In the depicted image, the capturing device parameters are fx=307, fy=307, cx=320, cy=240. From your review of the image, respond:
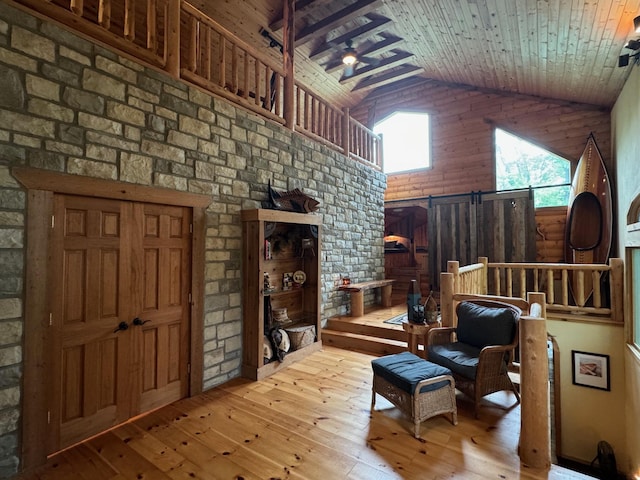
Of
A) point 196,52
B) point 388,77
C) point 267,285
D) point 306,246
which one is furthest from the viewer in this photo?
point 388,77

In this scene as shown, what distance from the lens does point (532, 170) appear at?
6316mm

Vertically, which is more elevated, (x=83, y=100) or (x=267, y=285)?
(x=83, y=100)

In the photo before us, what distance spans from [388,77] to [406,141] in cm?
160

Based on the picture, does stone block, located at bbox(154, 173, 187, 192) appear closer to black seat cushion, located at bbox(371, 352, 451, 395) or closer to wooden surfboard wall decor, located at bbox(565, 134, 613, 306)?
black seat cushion, located at bbox(371, 352, 451, 395)

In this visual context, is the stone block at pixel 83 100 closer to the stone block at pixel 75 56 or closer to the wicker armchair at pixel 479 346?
the stone block at pixel 75 56

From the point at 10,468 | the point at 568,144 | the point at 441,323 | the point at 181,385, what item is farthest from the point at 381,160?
the point at 10,468

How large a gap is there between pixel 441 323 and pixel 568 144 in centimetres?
490

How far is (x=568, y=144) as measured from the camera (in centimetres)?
588

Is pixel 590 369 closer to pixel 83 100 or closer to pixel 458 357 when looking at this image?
pixel 458 357

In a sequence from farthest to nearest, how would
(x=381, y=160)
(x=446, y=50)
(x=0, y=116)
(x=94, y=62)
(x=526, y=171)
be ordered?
(x=381, y=160), (x=526, y=171), (x=446, y=50), (x=94, y=62), (x=0, y=116)

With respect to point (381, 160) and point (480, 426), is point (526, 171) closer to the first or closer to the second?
point (381, 160)

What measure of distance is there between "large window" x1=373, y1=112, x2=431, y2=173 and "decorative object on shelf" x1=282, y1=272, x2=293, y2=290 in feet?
16.0

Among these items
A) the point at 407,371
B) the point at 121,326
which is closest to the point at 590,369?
the point at 407,371

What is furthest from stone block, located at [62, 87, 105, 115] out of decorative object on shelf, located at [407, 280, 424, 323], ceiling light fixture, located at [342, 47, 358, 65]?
ceiling light fixture, located at [342, 47, 358, 65]
